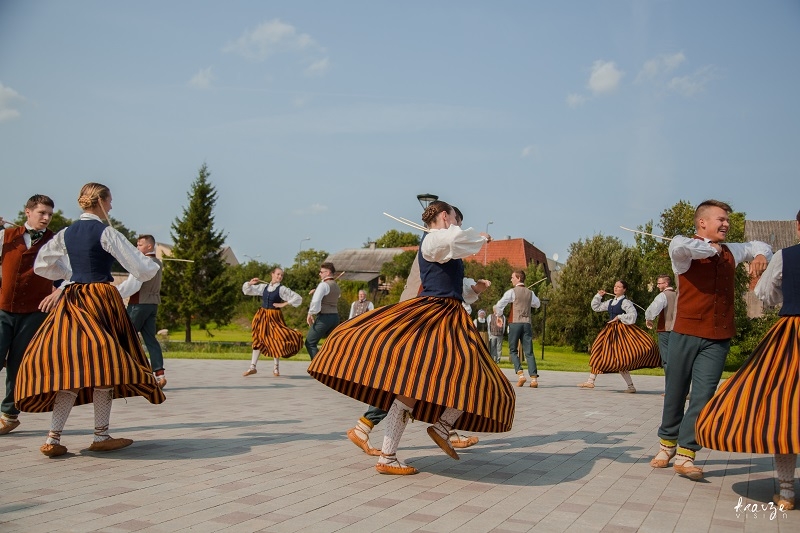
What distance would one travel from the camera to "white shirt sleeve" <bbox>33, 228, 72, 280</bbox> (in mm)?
6469

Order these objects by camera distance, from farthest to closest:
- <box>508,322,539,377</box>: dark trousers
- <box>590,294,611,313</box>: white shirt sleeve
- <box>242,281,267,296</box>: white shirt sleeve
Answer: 1. <box>242,281,267,296</box>: white shirt sleeve
2. <box>590,294,611,313</box>: white shirt sleeve
3. <box>508,322,539,377</box>: dark trousers

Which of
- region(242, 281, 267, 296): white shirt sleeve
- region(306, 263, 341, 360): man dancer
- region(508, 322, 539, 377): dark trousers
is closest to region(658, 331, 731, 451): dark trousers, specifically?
region(508, 322, 539, 377): dark trousers

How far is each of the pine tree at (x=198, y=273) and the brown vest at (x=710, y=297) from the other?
4776cm

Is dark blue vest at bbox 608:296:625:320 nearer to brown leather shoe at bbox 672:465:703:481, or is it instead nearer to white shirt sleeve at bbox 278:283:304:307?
white shirt sleeve at bbox 278:283:304:307

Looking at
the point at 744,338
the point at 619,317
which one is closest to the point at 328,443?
the point at 619,317

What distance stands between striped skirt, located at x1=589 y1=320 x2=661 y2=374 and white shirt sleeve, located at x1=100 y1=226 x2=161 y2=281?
9.22m

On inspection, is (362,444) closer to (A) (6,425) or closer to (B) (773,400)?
(B) (773,400)

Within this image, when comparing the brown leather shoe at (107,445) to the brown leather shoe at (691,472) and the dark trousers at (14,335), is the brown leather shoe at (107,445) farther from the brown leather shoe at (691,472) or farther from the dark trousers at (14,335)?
the brown leather shoe at (691,472)

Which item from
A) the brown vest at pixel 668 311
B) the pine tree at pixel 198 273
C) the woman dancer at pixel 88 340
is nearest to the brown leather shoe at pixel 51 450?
the woman dancer at pixel 88 340

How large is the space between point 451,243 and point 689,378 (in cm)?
219

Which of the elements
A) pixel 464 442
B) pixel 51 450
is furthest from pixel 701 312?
pixel 51 450

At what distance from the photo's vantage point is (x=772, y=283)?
17.8ft

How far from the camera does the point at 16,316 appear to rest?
7.14 meters

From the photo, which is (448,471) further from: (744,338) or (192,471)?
(744,338)
